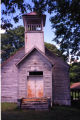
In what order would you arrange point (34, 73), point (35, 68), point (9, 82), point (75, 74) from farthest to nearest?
point (75, 74) → point (9, 82) → point (34, 73) → point (35, 68)

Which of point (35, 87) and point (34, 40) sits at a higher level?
point (34, 40)

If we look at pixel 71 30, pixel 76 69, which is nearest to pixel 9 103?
pixel 71 30

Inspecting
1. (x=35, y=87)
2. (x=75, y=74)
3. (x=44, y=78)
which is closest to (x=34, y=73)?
(x=44, y=78)

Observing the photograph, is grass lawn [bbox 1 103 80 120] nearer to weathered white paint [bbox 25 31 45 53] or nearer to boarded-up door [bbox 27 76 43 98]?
boarded-up door [bbox 27 76 43 98]

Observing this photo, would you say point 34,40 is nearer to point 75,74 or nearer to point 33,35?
point 33,35

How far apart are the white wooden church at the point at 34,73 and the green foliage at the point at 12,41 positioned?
34656 millimetres

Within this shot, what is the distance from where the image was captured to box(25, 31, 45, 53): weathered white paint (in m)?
22.7

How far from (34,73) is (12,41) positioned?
4176 centimetres

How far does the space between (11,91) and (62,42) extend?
819cm

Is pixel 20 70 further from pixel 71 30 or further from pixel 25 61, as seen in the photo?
pixel 71 30

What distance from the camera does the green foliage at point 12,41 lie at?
191 ft

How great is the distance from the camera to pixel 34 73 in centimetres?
2119

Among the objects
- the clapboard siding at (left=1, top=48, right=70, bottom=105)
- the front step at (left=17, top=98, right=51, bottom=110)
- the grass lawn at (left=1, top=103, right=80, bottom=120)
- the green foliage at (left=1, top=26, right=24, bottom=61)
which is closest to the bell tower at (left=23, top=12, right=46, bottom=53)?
the clapboard siding at (left=1, top=48, right=70, bottom=105)

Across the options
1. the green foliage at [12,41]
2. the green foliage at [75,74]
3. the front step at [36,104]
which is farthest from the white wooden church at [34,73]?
the green foliage at [12,41]
